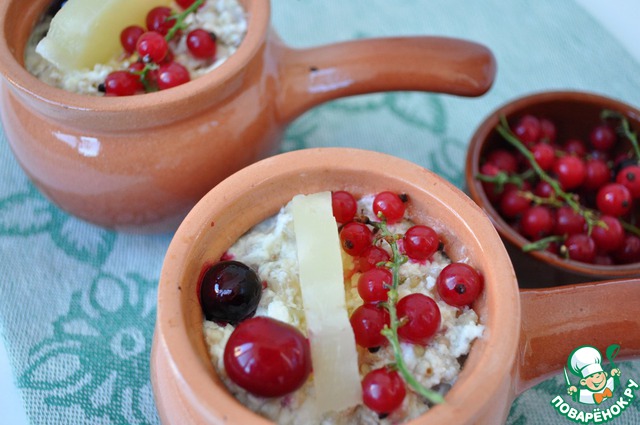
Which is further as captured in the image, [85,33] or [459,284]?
[85,33]

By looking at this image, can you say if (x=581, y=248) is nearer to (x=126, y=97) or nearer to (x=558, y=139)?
(x=558, y=139)

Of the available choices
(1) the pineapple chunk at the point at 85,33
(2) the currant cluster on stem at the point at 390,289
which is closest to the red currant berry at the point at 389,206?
(2) the currant cluster on stem at the point at 390,289

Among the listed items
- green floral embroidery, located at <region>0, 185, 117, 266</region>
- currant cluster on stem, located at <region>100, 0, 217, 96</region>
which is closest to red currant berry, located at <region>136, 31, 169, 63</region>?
currant cluster on stem, located at <region>100, 0, 217, 96</region>

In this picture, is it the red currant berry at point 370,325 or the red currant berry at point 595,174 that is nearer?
the red currant berry at point 370,325

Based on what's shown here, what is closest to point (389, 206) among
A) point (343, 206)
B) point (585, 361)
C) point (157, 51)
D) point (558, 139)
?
point (343, 206)

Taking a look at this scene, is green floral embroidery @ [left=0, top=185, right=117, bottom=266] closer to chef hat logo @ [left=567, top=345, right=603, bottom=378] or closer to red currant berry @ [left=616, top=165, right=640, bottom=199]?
chef hat logo @ [left=567, top=345, right=603, bottom=378]

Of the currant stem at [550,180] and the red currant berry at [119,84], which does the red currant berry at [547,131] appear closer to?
the currant stem at [550,180]

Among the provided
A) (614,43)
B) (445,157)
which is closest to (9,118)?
(445,157)
